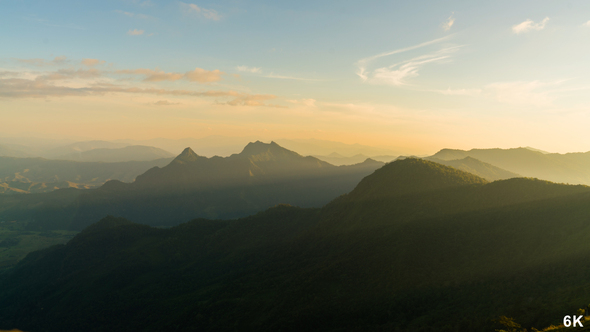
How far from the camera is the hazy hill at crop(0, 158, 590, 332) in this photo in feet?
200

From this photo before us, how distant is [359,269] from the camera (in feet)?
291

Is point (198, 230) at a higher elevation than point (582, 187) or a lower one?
lower

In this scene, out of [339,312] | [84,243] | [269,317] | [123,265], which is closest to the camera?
[339,312]

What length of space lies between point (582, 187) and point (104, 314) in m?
186

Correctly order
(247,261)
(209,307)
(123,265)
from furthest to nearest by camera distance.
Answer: (123,265) < (247,261) < (209,307)

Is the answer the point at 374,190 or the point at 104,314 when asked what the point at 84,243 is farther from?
the point at 374,190

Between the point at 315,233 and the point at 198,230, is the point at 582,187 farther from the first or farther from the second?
the point at 198,230

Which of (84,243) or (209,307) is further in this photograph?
(84,243)

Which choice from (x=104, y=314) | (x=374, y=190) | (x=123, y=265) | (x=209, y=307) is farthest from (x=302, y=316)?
(x=123, y=265)

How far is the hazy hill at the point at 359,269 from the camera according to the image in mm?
61062

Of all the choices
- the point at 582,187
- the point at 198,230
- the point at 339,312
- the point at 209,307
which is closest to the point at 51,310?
the point at 198,230

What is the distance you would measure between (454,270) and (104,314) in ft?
450

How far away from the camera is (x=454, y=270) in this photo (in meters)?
73.8

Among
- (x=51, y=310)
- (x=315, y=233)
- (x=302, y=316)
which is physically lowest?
(x=51, y=310)
